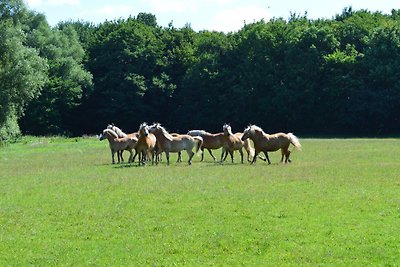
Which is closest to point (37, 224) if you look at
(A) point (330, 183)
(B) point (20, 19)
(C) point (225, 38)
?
(A) point (330, 183)

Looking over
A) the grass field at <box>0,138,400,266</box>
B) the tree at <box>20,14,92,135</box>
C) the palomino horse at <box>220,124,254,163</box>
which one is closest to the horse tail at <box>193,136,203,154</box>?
the palomino horse at <box>220,124,254,163</box>

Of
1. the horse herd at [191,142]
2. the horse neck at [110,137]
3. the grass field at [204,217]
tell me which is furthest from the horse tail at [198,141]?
the grass field at [204,217]

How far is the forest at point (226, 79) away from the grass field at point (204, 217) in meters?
47.3

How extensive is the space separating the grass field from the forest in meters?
47.3

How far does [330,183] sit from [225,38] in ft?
216

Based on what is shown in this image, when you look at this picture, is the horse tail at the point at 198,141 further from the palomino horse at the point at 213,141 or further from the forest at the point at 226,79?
the forest at the point at 226,79

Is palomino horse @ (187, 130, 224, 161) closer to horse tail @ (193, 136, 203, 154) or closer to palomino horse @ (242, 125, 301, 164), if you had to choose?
horse tail @ (193, 136, 203, 154)

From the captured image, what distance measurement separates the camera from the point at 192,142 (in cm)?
3412

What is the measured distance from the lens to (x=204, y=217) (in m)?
16.5

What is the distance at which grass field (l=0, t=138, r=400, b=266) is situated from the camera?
12.7 m

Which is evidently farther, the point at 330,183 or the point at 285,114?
the point at 285,114

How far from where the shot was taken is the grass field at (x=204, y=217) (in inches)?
499

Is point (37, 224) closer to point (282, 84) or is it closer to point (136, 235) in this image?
point (136, 235)

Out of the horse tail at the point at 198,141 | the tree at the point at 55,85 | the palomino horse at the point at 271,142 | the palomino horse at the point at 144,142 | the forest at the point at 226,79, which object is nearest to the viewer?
the palomino horse at the point at 144,142
